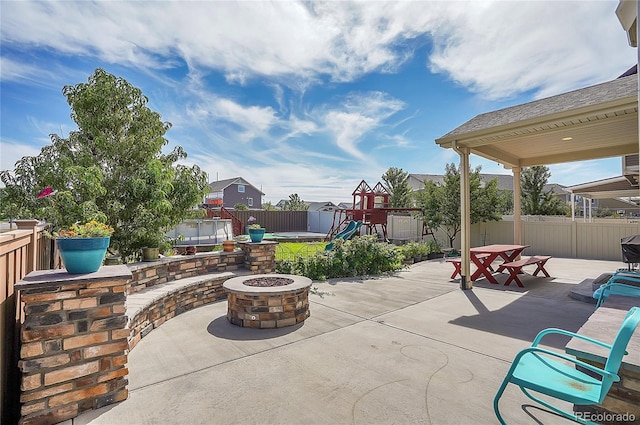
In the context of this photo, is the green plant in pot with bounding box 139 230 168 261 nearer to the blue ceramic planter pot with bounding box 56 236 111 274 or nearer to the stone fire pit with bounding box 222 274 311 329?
the stone fire pit with bounding box 222 274 311 329

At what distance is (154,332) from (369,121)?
440 inches

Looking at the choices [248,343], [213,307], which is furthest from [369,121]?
[248,343]

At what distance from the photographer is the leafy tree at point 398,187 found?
2423 cm

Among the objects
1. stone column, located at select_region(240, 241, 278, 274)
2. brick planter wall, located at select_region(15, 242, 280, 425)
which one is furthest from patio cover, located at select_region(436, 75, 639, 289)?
brick planter wall, located at select_region(15, 242, 280, 425)

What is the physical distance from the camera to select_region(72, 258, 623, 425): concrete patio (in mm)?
2373

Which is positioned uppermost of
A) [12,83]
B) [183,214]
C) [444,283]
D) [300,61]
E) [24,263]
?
[300,61]

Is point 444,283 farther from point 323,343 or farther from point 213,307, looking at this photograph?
point 213,307

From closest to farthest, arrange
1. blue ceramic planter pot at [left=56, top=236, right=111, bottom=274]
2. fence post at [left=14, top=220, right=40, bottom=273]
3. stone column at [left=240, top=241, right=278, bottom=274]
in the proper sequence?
blue ceramic planter pot at [left=56, top=236, right=111, bottom=274]
fence post at [left=14, top=220, right=40, bottom=273]
stone column at [left=240, top=241, right=278, bottom=274]

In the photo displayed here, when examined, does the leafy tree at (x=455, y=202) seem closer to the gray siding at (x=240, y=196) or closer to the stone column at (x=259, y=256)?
the stone column at (x=259, y=256)

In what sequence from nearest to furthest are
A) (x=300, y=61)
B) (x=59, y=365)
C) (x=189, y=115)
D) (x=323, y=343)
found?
1. (x=59, y=365)
2. (x=323, y=343)
3. (x=300, y=61)
4. (x=189, y=115)

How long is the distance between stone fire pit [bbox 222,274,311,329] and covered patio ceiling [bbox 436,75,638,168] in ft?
15.7

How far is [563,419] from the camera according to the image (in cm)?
232

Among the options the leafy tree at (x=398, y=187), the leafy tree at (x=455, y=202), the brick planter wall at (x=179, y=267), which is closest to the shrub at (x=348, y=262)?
the brick planter wall at (x=179, y=267)

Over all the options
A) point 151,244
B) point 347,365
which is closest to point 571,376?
point 347,365
